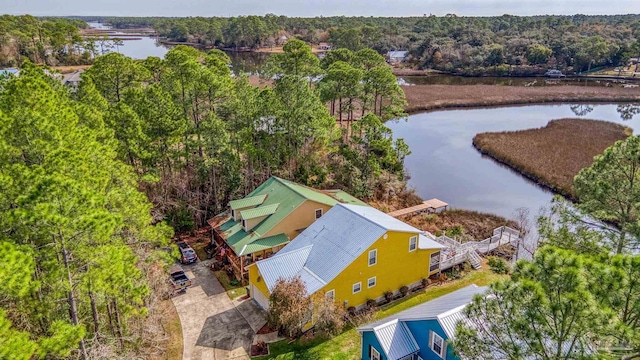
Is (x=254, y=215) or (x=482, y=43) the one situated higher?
(x=482, y=43)

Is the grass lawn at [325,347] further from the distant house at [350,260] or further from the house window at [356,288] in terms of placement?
the house window at [356,288]

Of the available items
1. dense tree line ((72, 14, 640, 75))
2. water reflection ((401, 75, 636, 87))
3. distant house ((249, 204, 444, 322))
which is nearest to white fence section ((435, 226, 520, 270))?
distant house ((249, 204, 444, 322))

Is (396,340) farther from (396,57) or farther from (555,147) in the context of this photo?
(396,57)

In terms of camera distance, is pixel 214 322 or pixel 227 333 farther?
pixel 214 322

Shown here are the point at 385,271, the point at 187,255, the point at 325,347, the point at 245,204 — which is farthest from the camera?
the point at 245,204

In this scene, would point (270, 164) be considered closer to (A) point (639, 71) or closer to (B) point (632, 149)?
(B) point (632, 149)

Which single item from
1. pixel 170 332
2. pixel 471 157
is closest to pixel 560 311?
pixel 170 332

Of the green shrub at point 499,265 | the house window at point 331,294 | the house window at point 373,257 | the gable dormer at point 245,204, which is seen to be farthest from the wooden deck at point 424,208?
the house window at point 331,294
